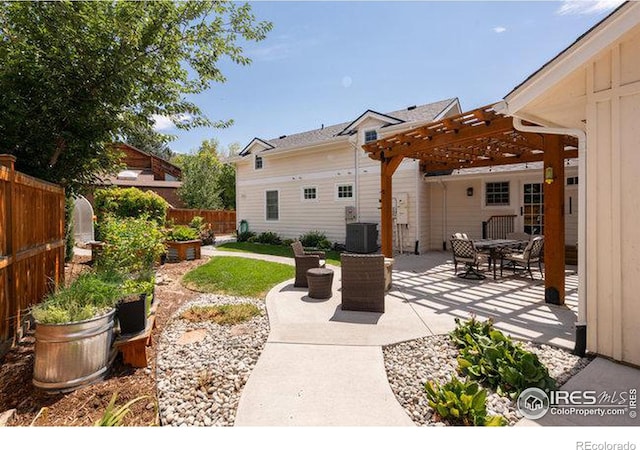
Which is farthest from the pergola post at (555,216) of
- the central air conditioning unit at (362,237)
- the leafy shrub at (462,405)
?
the central air conditioning unit at (362,237)

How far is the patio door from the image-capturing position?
1054 cm

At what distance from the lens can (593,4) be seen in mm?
3875

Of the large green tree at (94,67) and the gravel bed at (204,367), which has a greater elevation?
the large green tree at (94,67)

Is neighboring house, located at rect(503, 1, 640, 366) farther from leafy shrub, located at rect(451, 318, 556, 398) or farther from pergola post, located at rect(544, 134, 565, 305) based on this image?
pergola post, located at rect(544, 134, 565, 305)

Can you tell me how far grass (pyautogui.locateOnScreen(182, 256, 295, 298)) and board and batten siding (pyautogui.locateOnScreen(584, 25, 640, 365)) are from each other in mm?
4803

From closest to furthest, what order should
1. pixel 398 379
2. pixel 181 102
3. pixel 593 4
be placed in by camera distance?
pixel 398 379
pixel 593 4
pixel 181 102

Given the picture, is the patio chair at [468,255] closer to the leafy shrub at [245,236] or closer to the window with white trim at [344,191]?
the window with white trim at [344,191]

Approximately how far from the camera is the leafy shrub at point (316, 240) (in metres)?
12.8

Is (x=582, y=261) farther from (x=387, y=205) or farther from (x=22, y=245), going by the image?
(x=22, y=245)

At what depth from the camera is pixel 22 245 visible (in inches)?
146

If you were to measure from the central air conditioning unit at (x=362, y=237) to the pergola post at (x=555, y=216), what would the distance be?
6.49 metres

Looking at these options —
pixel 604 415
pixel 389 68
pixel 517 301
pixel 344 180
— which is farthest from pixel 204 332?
pixel 344 180
